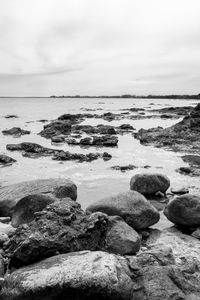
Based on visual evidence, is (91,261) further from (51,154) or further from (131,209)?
(51,154)

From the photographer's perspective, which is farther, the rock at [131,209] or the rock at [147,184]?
the rock at [147,184]

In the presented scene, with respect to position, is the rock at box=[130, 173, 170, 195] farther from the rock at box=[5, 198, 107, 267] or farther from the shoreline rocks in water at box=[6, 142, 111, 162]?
the shoreline rocks in water at box=[6, 142, 111, 162]

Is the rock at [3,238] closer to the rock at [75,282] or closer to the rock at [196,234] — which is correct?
the rock at [75,282]

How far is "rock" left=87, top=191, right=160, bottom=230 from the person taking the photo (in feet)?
29.5

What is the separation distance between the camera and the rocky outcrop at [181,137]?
26209mm

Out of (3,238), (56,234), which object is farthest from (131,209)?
(3,238)

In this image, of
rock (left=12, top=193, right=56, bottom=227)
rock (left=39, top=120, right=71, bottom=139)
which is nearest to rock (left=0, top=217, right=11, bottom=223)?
rock (left=12, top=193, right=56, bottom=227)

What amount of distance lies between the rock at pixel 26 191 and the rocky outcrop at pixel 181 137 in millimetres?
14640

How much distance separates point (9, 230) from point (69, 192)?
3095 mm

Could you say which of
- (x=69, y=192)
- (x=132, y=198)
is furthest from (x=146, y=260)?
(x=69, y=192)

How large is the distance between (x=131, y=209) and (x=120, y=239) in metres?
1.80

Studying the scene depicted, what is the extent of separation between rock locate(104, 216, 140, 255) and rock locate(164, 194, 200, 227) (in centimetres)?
214

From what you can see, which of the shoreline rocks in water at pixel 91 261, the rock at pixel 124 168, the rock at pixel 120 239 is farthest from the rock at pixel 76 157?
the rock at pixel 120 239

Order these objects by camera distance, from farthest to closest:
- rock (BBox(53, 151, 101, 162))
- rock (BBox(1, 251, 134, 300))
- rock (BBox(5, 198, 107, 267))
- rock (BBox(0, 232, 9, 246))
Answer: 1. rock (BBox(53, 151, 101, 162))
2. rock (BBox(0, 232, 9, 246))
3. rock (BBox(5, 198, 107, 267))
4. rock (BBox(1, 251, 134, 300))
